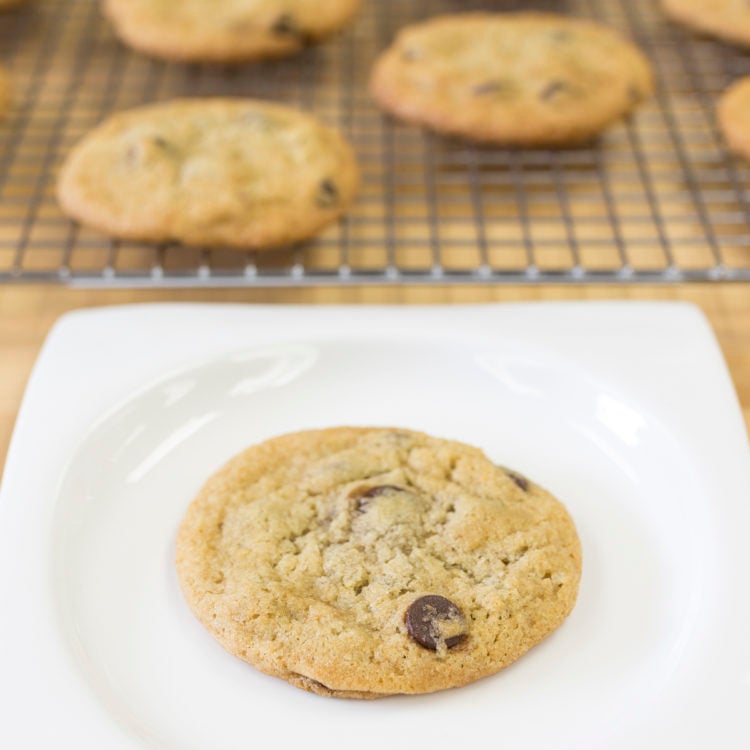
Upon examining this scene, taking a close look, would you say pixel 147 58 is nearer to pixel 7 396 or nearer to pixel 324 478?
pixel 7 396

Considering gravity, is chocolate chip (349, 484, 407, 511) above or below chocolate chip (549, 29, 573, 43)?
below

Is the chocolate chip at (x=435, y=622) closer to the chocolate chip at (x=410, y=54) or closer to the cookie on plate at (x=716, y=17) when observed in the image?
the chocolate chip at (x=410, y=54)

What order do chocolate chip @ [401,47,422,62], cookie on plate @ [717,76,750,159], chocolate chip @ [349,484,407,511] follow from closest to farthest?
chocolate chip @ [349,484,407,511], cookie on plate @ [717,76,750,159], chocolate chip @ [401,47,422,62]

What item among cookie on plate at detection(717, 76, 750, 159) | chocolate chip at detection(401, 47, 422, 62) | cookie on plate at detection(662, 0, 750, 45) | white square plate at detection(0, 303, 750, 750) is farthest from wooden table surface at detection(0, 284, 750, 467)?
cookie on plate at detection(662, 0, 750, 45)

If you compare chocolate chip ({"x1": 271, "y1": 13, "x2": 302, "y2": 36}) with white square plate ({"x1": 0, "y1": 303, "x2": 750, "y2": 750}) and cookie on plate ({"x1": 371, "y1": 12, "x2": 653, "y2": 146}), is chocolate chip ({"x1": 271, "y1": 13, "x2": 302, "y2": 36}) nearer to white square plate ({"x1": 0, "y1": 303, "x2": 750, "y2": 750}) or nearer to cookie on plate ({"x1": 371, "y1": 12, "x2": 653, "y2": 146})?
cookie on plate ({"x1": 371, "y1": 12, "x2": 653, "y2": 146})

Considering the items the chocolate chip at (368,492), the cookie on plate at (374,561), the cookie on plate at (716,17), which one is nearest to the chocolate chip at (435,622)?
the cookie on plate at (374,561)

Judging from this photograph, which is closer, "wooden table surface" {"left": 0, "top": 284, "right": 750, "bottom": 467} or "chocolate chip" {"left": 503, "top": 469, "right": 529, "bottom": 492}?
"chocolate chip" {"left": 503, "top": 469, "right": 529, "bottom": 492}

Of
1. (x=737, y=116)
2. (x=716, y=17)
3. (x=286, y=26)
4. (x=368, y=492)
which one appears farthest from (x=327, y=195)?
(x=716, y=17)
